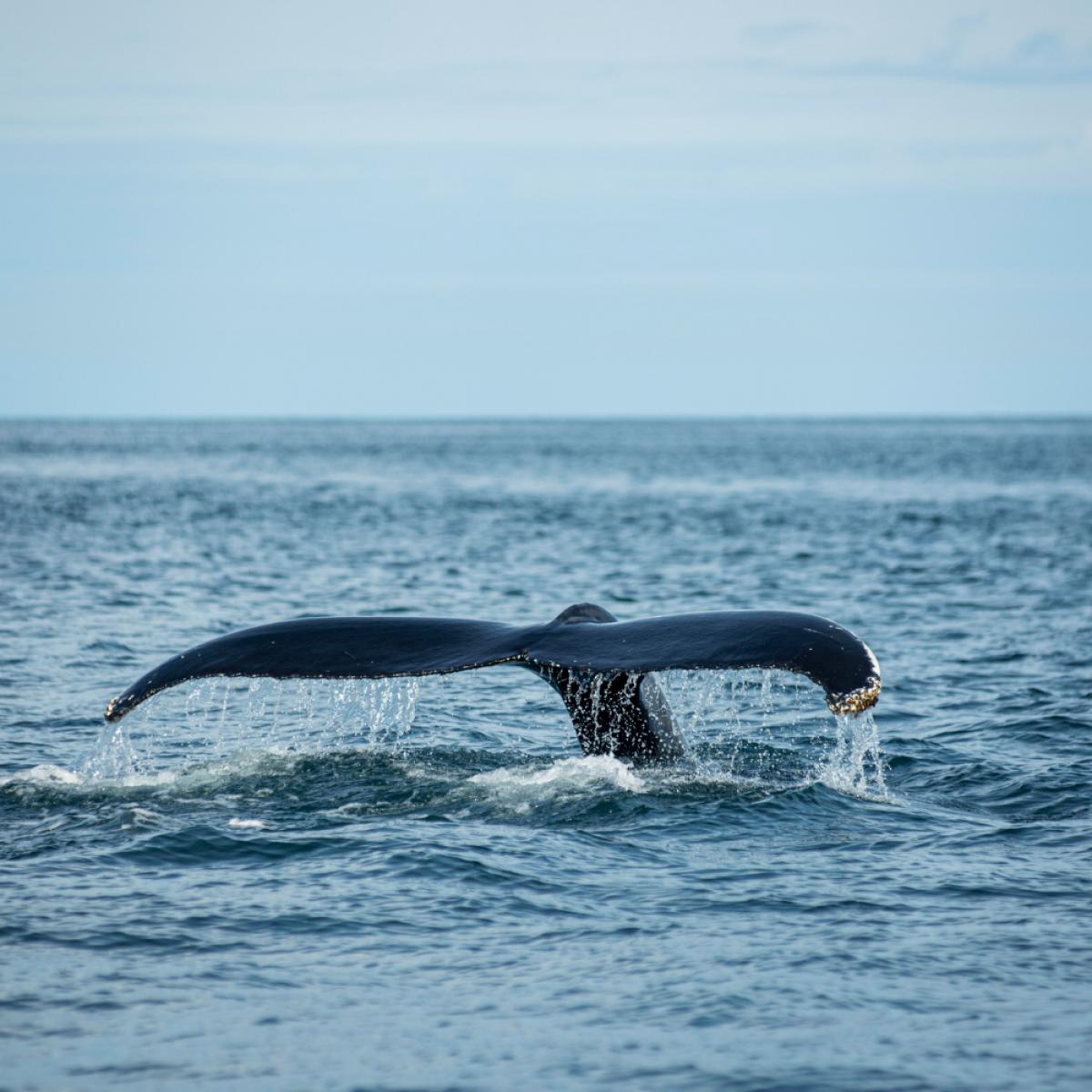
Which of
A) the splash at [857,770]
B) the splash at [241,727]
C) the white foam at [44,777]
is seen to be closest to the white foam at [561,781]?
Answer: the splash at [241,727]

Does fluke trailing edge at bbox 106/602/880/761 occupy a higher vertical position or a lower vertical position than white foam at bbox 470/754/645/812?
higher

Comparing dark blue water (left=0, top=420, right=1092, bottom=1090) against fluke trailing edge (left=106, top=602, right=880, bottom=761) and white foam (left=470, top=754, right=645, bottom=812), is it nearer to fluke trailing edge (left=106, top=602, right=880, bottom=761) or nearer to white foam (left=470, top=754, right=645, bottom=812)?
white foam (left=470, top=754, right=645, bottom=812)

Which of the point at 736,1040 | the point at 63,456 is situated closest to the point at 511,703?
the point at 736,1040

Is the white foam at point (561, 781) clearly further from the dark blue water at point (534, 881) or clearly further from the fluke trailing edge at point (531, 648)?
the fluke trailing edge at point (531, 648)

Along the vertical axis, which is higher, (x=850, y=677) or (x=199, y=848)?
(x=850, y=677)

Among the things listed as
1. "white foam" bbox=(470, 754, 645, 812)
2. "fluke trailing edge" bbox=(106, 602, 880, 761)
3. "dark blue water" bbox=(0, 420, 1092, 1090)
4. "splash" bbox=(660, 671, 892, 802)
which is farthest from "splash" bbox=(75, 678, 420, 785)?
"splash" bbox=(660, 671, 892, 802)

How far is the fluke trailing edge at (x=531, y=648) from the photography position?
734 cm

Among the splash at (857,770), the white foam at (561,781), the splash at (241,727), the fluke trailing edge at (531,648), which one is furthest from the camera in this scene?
the splash at (241,727)

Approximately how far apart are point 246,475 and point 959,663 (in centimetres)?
5410

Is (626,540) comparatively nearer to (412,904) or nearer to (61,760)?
(61,760)

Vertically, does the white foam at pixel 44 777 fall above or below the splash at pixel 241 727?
above

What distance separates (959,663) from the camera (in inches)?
657

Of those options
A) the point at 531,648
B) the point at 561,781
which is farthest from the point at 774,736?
the point at 531,648

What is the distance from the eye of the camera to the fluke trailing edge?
734 centimetres
